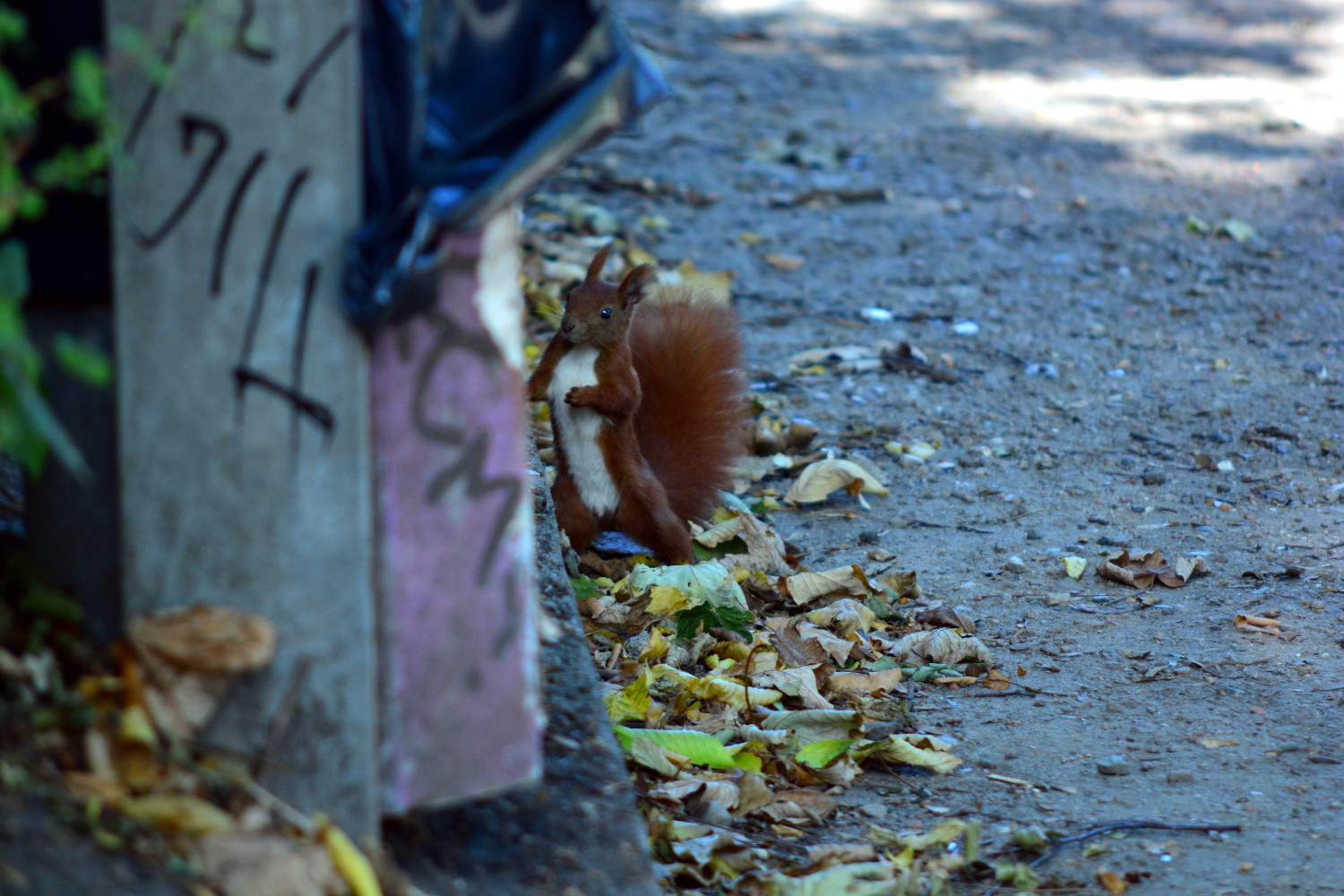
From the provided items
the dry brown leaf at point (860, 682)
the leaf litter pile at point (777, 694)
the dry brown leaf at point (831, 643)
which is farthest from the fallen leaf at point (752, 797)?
the dry brown leaf at point (831, 643)

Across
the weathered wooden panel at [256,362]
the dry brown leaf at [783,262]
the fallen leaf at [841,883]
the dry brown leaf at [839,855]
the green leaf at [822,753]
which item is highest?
the weathered wooden panel at [256,362]

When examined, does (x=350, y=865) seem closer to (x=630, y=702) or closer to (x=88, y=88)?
(x=88, y=88)

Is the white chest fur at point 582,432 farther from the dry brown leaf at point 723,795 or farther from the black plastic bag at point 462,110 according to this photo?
the black plastic bag at point 462,110

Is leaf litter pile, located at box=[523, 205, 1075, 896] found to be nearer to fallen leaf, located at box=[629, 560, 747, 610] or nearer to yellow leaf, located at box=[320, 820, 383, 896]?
fallen leaf, located at box=[629, 560, 747, 610]

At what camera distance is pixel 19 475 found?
2.44m

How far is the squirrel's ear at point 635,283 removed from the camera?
362 cm

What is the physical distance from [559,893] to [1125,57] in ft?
34.7

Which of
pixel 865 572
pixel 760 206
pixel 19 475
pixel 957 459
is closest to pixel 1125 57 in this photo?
pixel 760 206

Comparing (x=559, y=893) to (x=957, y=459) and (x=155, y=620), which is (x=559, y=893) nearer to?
(x=155, y=620)

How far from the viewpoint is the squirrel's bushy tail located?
389cm

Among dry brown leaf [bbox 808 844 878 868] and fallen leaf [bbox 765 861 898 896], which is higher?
fallen leaf [bbox 765 861 898 896]

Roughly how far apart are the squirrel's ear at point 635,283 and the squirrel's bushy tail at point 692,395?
29 centimetres

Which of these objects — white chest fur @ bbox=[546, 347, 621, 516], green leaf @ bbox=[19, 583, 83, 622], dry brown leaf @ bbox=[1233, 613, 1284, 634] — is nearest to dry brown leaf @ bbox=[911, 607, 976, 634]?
dry brown leaf @ bbox=[1233, 613, 1284, 634]

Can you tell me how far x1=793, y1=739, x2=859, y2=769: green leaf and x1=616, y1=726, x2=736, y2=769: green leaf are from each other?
0.19 m
